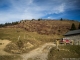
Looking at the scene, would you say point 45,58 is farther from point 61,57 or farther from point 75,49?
point 75,49

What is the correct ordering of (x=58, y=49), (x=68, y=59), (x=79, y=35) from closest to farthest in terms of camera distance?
(x=68, y=59) < (x=58, y=49) < (x=79, y=35)

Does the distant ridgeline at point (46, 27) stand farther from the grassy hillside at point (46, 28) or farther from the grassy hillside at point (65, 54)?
the grassy hillside at point (65, 54)

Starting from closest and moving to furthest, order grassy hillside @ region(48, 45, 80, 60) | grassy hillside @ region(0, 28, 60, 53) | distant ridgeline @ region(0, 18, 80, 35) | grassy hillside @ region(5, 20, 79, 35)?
1. grassy hillside @ region(48, 45, 80, 60)
2. grassy hillside @ region(0, 28, 60, 53)
3. grassy hillside @ region(5, 20, 79, 35)
4. distant ridgeline @ region(0, 18, 80, 35)

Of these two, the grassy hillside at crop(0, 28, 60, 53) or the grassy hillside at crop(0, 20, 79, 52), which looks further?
the grassy hillside at crop(0, 20, 79, 52)

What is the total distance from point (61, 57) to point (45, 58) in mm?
3687

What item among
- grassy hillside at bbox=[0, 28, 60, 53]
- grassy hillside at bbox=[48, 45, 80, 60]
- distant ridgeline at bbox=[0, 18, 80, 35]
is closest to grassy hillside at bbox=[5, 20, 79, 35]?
distant ridgeline at bbox=[0, 18, 80, 35]

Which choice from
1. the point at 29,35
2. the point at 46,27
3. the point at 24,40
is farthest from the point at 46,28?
the point at 24,40

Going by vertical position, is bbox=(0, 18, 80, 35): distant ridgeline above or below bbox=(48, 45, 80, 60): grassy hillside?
above

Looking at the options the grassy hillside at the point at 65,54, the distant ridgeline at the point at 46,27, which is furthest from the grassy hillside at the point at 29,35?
the grassy hillside at the point at 65,54

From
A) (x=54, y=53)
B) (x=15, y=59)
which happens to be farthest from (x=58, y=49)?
(x=15, y=59)

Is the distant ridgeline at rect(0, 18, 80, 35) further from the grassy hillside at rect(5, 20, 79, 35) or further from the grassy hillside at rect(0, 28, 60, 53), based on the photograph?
the grassy hillside at rect(0, 28, 60, 53)

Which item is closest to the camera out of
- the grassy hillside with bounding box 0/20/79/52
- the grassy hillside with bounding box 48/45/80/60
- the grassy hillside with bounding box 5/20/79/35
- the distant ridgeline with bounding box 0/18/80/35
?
the grassy hillside with bounding box 48/45/80/60

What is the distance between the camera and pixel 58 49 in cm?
2852

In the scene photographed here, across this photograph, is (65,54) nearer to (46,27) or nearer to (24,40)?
(24,40)
